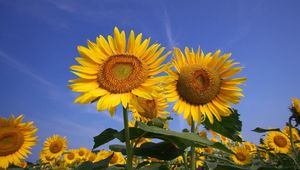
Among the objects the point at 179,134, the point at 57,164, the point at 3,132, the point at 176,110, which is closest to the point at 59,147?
the point at 57,164

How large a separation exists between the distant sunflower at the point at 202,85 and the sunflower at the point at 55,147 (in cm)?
890

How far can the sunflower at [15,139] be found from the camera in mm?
6788

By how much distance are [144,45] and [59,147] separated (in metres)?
9.35

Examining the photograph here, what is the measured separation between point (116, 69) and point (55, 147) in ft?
30.2

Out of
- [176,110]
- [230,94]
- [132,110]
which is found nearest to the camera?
[176,110]

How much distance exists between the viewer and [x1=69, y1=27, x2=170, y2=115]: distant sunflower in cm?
343

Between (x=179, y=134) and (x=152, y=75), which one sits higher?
(x=152, y=75)

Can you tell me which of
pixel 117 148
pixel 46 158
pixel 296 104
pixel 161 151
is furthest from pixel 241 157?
pixel 161 151

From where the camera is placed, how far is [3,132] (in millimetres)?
6770

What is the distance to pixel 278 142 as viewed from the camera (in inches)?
426

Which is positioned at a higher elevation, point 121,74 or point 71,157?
point 71,157

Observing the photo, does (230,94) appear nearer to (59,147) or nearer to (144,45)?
(144,45)

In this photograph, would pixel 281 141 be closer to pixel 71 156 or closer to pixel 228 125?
pixel 71 156

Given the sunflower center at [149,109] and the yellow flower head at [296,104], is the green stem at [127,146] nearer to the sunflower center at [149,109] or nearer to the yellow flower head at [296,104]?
the sunflower center at [149,109]
